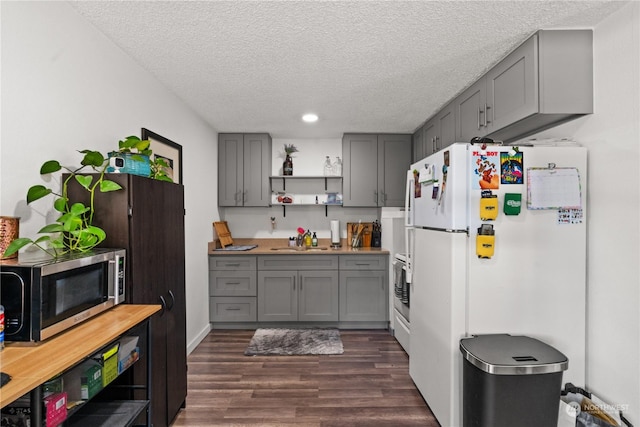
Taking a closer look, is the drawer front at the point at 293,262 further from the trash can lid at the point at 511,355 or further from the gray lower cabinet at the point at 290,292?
the trash can lid at the point at 511,355

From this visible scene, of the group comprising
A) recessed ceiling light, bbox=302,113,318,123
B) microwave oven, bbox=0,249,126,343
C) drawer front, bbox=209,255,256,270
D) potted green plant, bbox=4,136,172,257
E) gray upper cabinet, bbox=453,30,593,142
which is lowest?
drawer front, bbox=209,255,256,270

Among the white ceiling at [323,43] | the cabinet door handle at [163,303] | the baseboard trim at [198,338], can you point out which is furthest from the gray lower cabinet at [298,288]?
the cabinet door handle at [163,303]

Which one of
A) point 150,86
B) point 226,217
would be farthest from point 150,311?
point 226,217

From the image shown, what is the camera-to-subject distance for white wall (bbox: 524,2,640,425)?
1.74 meters

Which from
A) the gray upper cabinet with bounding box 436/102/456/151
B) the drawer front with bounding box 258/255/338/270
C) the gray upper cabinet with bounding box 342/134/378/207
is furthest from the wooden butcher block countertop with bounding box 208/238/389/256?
the gray upper cabinet with bounding box 436/102/456/151

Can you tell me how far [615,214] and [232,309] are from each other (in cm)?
366

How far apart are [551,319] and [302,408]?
175cm

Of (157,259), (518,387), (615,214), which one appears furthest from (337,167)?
(518,387)

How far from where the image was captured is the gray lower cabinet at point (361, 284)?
4.06 meters

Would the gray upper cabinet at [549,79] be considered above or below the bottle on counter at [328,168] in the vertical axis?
above

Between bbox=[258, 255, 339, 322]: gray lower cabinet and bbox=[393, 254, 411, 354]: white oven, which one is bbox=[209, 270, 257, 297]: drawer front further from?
bbox=[393, 254, 411, 354]: white oven

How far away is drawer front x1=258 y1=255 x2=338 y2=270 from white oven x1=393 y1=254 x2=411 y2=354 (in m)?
0.89

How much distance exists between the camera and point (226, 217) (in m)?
4.68

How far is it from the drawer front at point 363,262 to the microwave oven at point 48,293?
2834 mm
